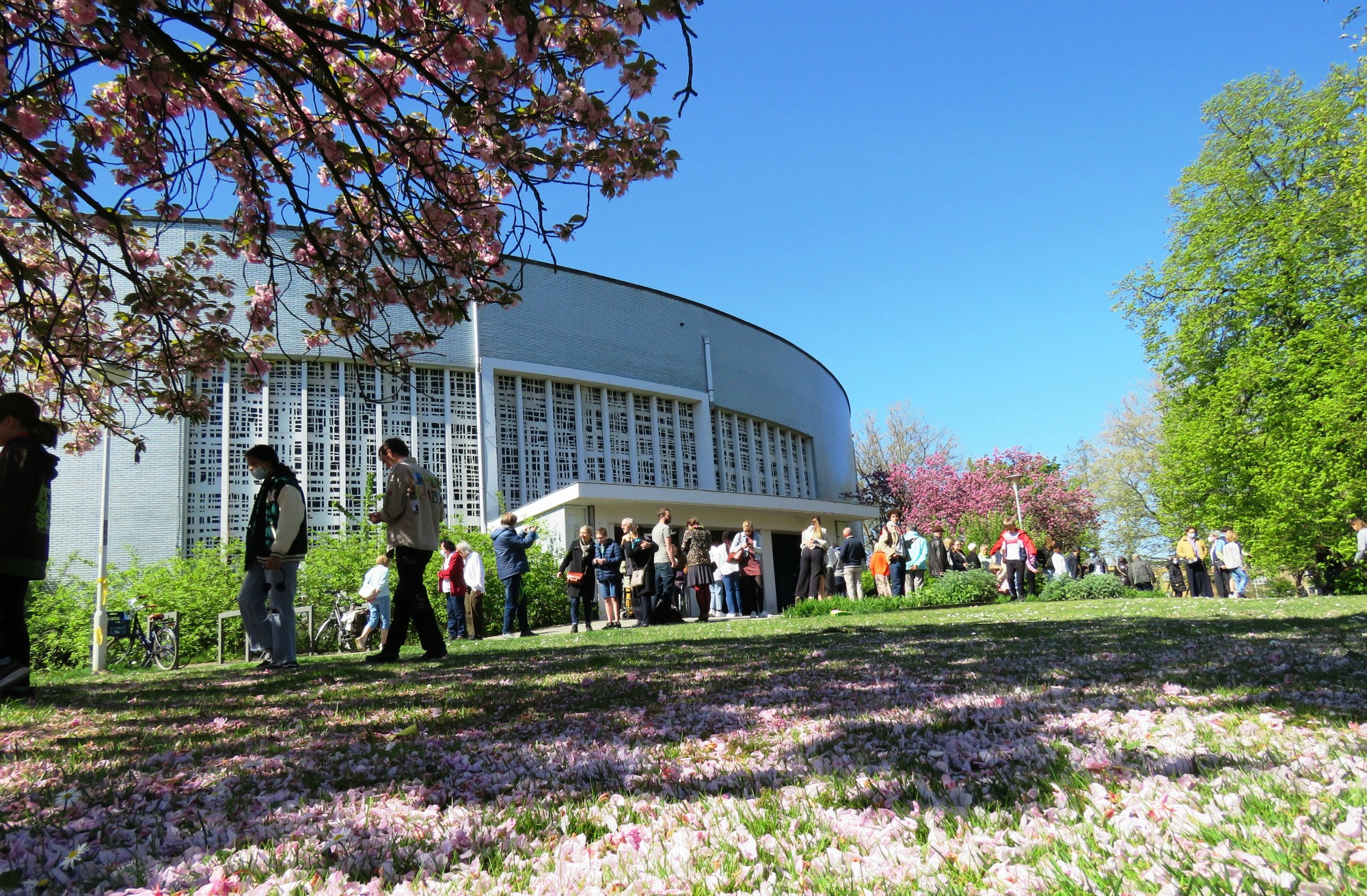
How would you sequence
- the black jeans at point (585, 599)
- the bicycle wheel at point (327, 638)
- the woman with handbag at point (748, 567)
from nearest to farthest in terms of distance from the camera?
the black jeans at point (585, 599) → the bicycle wheel at point (327, 638) → the woman with handbag at point (748, 567)

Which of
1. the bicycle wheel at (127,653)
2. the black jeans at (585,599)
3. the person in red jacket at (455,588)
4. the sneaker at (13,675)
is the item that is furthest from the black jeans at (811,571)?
the sneaker at (13,675)

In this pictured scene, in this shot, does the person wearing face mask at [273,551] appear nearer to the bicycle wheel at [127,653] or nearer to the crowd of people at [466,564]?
the crowd of people at [466,564]

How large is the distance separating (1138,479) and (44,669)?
53128 mm

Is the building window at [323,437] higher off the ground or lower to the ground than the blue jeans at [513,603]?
higher

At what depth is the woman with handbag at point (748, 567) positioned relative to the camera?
17.5 meters

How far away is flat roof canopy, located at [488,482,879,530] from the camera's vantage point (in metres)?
24.1

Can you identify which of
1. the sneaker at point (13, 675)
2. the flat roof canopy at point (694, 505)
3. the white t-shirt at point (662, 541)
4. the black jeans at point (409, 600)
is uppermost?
the flat roof canopy at point (694, 505)

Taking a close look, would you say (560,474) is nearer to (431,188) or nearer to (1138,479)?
(431,188)

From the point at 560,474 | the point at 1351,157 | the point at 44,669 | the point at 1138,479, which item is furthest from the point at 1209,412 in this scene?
the point at 44,669

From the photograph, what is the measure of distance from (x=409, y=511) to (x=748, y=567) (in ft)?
37.0

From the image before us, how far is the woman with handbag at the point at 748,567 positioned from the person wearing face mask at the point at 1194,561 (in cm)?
1089

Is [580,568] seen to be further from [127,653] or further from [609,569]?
[127,653]

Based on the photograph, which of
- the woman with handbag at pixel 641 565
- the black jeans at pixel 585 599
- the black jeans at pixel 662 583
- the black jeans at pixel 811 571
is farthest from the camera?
the black jeans at pixel 811 571

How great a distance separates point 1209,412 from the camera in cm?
2642
